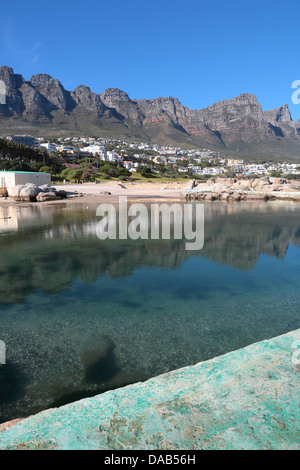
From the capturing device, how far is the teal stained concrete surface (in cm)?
262

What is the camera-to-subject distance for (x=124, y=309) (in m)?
9.20

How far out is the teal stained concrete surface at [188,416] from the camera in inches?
103

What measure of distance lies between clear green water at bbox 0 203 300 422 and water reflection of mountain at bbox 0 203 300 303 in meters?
0.08

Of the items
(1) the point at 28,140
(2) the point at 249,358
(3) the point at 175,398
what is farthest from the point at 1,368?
(1) the point at 28,140

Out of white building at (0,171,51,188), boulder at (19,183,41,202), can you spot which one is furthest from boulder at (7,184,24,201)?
white building at (0,171,51,188)

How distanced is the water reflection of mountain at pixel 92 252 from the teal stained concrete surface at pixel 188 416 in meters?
7.94

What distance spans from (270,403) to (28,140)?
159 meters

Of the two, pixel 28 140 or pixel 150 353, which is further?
pixel 28 140

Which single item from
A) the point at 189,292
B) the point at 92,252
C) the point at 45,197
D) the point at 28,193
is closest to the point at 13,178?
the point at 28,193

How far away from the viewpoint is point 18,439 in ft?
9.04

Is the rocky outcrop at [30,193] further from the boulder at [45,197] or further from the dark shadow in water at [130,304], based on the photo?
the dark shadow in water at [130,304]
